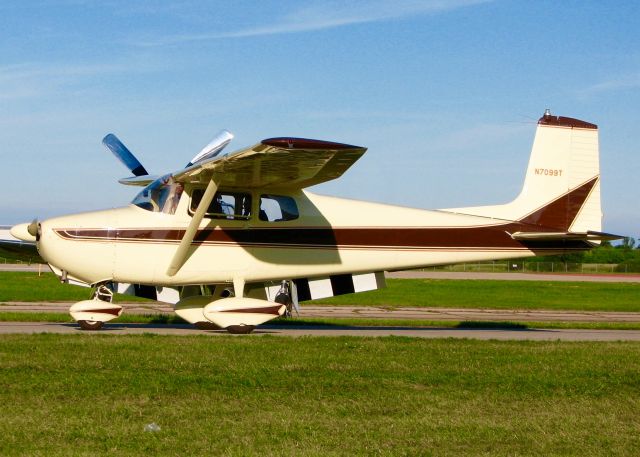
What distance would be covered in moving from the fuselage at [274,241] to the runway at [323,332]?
0.97m

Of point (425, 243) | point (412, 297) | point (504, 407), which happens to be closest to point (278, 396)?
point (504, 407)

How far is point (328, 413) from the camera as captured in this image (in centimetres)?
766

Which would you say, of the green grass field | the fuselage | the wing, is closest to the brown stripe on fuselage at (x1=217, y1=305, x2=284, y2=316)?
the fuselage

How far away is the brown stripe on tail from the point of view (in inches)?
669

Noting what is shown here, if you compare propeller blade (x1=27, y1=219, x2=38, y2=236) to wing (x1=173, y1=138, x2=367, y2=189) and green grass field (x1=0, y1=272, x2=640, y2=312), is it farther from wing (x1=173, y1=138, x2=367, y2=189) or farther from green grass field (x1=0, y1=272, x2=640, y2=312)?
green grass field (x1=0, y1=272, x2=640, y2=312)

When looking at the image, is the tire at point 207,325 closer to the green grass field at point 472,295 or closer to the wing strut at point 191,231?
the wing strut at point 191,231

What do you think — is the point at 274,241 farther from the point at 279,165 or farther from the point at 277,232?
the point at 279,165

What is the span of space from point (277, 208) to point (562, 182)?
5.77 metres

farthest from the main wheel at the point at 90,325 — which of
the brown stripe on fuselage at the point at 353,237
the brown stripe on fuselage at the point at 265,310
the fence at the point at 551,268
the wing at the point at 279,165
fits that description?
the fence at the point at 551,268

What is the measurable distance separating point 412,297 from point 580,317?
10.5 m

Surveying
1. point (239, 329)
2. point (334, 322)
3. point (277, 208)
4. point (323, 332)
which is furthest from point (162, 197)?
point (334, 322)

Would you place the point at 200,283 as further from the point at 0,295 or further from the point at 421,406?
the point at 0,295

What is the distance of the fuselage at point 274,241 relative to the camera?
1445 centimetres

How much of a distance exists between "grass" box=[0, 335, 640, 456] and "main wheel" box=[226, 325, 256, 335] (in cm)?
215
